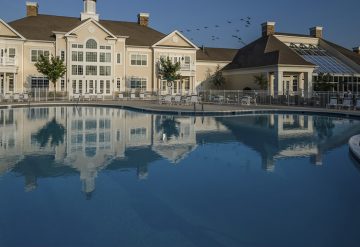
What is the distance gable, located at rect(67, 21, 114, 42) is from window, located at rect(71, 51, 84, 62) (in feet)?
4.06

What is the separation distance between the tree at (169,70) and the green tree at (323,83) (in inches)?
518

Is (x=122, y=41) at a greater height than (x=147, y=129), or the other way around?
(x=122, y=41)

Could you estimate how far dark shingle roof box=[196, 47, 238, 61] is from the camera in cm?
4427

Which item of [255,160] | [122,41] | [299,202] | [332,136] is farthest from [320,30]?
[299,202]

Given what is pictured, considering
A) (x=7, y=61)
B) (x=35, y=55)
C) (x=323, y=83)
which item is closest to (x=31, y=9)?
(x=35, y=55)

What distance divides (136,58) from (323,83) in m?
18.6

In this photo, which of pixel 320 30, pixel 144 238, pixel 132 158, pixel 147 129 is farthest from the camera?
pixel 320 30

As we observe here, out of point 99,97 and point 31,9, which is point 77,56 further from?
point 31,9

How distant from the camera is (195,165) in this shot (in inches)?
344

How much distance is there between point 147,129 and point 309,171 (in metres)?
7.96

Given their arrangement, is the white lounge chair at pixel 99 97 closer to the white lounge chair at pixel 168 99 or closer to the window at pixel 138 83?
the window at pixel 138 83

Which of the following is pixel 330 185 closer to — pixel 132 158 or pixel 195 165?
pixel 195 165

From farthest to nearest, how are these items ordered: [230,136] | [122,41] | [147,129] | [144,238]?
[122,41] → [147,129] → [230,136] → [144,238]

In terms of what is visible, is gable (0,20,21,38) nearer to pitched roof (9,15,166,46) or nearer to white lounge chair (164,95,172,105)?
pitched roof (9,15,166,46)
